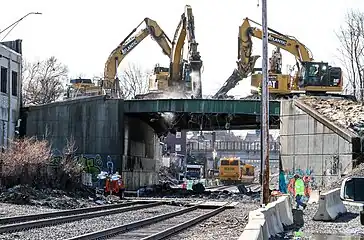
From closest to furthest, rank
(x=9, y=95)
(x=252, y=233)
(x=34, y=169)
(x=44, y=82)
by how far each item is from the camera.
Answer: (x=252, y=233)
(x=34, y=169)
(x=9, y=95)
(x=44, y=82)

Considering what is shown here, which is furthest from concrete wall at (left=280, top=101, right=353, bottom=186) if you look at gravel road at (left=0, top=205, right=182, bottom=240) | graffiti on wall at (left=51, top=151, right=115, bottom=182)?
gravel road at (left=0, top=205, right=182, bottom=240)

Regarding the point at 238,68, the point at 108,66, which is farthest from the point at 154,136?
the point at 238,68

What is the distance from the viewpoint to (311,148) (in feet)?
148

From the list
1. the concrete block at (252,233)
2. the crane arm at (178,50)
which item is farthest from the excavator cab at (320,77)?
the concrete block at (252,233)

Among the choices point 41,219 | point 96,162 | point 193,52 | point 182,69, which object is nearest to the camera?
point 41,219

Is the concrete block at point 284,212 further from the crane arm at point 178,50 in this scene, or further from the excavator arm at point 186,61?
the crane arm at point 178,50

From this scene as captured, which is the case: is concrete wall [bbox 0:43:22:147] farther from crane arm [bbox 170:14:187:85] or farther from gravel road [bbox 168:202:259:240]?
gravel road [bbox 168:202:259:240]

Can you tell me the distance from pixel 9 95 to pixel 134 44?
14.5m

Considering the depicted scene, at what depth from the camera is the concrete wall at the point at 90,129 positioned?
5062cm

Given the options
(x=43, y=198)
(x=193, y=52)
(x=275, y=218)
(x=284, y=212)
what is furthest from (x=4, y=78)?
(x=275, y=218)

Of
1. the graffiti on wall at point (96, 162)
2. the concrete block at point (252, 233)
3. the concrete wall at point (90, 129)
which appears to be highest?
the concrete wall at point (90, 129)

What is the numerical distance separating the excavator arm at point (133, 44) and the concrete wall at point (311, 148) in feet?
51.9

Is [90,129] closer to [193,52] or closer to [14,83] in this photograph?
[14,83]

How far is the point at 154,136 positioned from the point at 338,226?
1757 inches
